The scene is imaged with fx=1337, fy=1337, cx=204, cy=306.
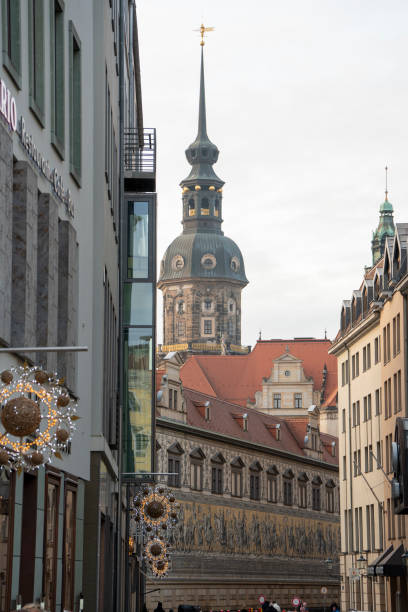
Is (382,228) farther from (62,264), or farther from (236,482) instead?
(62,264)

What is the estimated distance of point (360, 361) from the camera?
73.2 m

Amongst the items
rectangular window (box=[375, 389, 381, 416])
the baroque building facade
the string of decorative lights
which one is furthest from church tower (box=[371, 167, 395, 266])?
the string of decorative lights

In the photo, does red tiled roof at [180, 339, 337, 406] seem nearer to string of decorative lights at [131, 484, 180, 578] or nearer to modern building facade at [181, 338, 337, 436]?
modern building facade at [181, 338, 337, 436]

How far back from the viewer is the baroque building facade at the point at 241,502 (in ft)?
279

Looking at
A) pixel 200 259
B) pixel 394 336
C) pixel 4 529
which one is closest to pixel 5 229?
pixel 4 529

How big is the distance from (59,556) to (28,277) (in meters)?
5.93

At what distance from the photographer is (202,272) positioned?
616ft

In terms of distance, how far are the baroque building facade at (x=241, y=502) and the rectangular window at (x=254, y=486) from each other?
9 cm

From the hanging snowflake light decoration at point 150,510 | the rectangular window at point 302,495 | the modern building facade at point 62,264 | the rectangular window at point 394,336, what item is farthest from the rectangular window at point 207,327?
the modern building facade at point 62,264

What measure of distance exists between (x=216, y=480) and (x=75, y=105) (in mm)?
73582

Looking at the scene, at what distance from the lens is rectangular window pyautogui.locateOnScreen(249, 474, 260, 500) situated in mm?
101062

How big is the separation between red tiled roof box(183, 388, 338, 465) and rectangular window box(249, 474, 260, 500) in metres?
2.77

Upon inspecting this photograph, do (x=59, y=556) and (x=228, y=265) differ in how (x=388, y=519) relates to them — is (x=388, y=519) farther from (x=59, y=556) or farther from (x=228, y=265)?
(x=228, y=265)

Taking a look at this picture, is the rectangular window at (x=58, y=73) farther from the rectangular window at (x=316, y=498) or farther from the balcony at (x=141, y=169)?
the rectangular window at (x=316, y=498)
